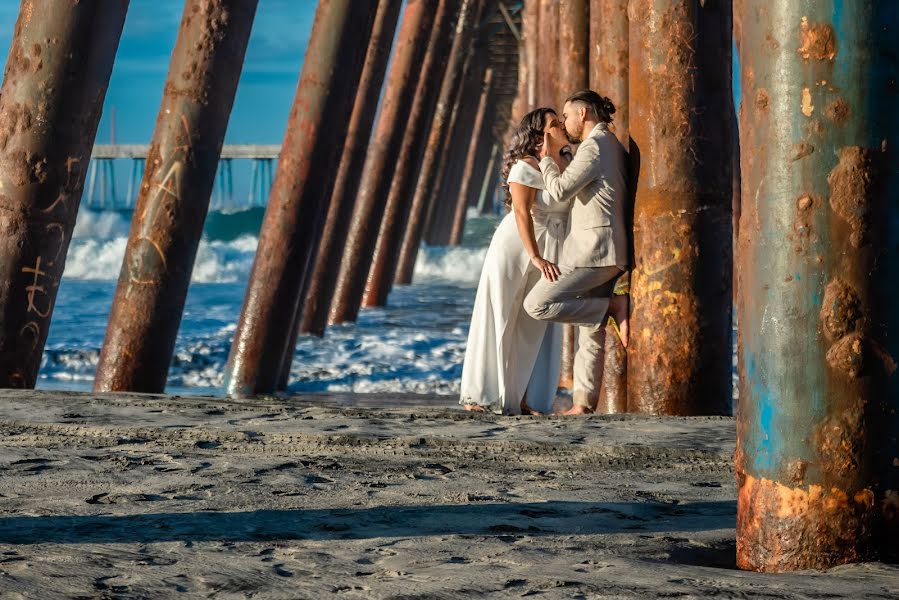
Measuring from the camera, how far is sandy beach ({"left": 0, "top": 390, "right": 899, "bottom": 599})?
2.10m

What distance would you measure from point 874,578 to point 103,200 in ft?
172

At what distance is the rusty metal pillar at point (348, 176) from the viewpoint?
1048 centimetres

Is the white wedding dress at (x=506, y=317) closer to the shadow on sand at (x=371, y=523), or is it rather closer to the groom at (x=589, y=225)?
the groom at (x=589, y=225)

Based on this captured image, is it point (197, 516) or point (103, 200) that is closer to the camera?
point (197, 516)

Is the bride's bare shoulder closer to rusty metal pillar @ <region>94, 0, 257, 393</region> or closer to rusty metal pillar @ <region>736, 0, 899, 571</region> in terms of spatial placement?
rusty metal pillar @ <region>94, 0, 257, 393</region>

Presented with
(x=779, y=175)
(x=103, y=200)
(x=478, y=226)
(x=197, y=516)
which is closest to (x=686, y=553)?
(x=779, y=175)

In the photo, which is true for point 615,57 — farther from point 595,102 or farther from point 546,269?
point 546,269

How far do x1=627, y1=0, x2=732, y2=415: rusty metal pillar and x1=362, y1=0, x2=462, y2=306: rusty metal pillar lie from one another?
9406 mm

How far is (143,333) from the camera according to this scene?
18.5 feet

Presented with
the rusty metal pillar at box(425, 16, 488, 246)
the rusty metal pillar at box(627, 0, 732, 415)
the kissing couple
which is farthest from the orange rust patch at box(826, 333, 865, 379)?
the rusty metal pillar at box(425, 16, 488, 246)

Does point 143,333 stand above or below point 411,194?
below

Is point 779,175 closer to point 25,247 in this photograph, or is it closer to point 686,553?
point 686,553

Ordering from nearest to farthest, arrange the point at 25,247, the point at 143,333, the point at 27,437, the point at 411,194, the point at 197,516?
the point at 197,516 < the point at 27,437 < the point at 25,247 < the point at 143,333 < the point at 411,194

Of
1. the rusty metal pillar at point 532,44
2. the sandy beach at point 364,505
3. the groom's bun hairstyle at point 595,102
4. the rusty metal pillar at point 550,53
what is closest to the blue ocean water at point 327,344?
the rusty metal pillar at point 550,53
